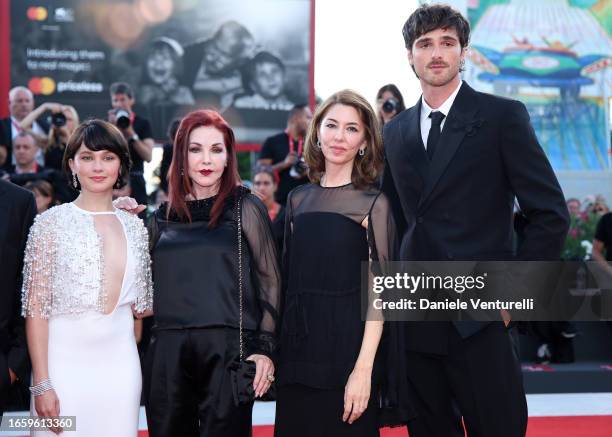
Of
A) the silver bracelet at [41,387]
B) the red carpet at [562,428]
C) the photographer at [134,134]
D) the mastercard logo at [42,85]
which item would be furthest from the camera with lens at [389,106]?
the mastercard logo at [42,85]

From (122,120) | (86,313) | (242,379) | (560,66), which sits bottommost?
(242,379)

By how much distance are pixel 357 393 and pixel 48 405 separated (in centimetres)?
110

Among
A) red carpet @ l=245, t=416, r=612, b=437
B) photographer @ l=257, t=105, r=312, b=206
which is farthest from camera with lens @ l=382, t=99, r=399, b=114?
red carpet @ l=245, t=416, r=612, b=437

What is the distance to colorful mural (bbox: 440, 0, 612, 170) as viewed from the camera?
9.38m

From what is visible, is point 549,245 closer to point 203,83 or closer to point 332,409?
point 332,409

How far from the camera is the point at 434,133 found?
295cm

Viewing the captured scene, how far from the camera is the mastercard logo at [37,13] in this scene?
27.2 ft

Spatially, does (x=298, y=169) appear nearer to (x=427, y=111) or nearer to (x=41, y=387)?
(x=427, y=111)

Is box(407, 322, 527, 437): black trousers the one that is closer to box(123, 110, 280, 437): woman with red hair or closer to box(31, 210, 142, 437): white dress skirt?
box(123, 110, 280, 437): woman with red hair

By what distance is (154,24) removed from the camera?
28.8 ft

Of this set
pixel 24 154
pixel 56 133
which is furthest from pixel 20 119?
pixel 24 154

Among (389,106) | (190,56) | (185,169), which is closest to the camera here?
(185,169)

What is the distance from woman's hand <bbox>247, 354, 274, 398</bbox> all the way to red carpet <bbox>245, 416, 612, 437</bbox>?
1.64 m

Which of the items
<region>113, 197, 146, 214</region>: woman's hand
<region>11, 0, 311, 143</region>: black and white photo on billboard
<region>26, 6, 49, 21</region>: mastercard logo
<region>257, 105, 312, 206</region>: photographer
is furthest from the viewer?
<region>11, 0, 311, 143</region>: black and white photo on billboard
